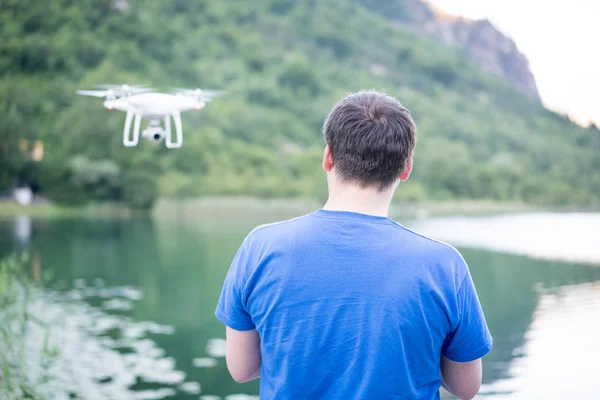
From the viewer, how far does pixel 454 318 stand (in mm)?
1204

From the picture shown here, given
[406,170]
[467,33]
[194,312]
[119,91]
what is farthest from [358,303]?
[467,33]

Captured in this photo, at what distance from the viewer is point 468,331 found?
122cm

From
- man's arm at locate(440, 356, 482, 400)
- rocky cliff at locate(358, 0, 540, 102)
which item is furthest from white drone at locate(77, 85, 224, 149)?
rocky cliff at locate(358, 0, 540, 102)

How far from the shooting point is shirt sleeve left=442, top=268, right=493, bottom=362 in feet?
3.94

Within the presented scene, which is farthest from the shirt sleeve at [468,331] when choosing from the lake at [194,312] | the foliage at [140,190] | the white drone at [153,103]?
the foliage at [140,190]

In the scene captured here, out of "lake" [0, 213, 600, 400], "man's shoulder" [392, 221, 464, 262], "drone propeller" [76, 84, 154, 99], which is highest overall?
"drone propeller" [76, 84, 154, 99]

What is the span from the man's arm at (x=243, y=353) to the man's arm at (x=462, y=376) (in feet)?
1.24

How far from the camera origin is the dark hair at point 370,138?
122 centimetres

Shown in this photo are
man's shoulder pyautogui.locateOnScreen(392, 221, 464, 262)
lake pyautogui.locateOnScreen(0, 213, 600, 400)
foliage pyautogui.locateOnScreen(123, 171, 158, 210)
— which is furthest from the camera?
foliage pyautogui.locateOnScreen(123, 171, 158, 210)

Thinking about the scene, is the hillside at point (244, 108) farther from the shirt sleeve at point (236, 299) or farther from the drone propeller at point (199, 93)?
the shirt sleeve at point (236, 299)

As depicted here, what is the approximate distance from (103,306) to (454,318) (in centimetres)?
1092

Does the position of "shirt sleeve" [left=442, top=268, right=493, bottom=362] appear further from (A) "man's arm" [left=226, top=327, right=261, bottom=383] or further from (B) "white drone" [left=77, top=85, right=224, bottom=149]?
(B) "white drone" [left=77, top=85, right=224, bottom=149]

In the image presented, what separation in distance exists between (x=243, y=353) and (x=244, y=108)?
192 feet

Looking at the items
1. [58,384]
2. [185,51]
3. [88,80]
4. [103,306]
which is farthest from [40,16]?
[58,384]
